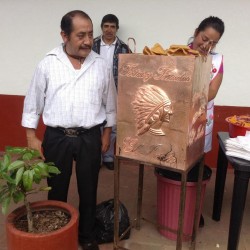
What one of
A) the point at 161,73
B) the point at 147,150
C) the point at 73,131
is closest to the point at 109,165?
the point at 73,131

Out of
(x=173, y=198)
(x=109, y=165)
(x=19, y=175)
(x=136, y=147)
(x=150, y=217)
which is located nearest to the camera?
(x=19, y=175)

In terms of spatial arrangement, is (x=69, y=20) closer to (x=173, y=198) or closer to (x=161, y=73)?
(x=161, y=73)

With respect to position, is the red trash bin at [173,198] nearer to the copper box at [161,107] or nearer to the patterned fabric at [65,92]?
the copper box at [161,107]

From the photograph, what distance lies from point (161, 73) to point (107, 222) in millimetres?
1308

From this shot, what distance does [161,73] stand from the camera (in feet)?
5.84

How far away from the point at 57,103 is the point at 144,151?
663mm

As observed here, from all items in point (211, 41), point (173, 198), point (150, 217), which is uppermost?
point (211, 41)

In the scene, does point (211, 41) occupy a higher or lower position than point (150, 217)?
higher

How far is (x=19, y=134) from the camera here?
4.07 meters

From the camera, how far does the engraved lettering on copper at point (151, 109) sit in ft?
5.95

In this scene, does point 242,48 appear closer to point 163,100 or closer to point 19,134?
point 163,100

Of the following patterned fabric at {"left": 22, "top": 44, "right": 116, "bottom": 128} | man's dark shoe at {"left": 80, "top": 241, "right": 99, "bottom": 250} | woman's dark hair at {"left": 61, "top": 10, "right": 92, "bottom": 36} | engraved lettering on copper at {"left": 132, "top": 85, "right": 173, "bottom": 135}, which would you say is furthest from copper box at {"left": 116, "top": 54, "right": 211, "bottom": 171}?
man's dark shoe at {"left": 80, "top": 241, "right": 99, "bottom": 250}

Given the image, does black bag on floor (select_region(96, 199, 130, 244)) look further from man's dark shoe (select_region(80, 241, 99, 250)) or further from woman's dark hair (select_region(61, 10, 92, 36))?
woman's dark hair (select_region(61, 10, 92, 36))

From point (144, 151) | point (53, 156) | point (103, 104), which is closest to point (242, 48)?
point (103, 104)
